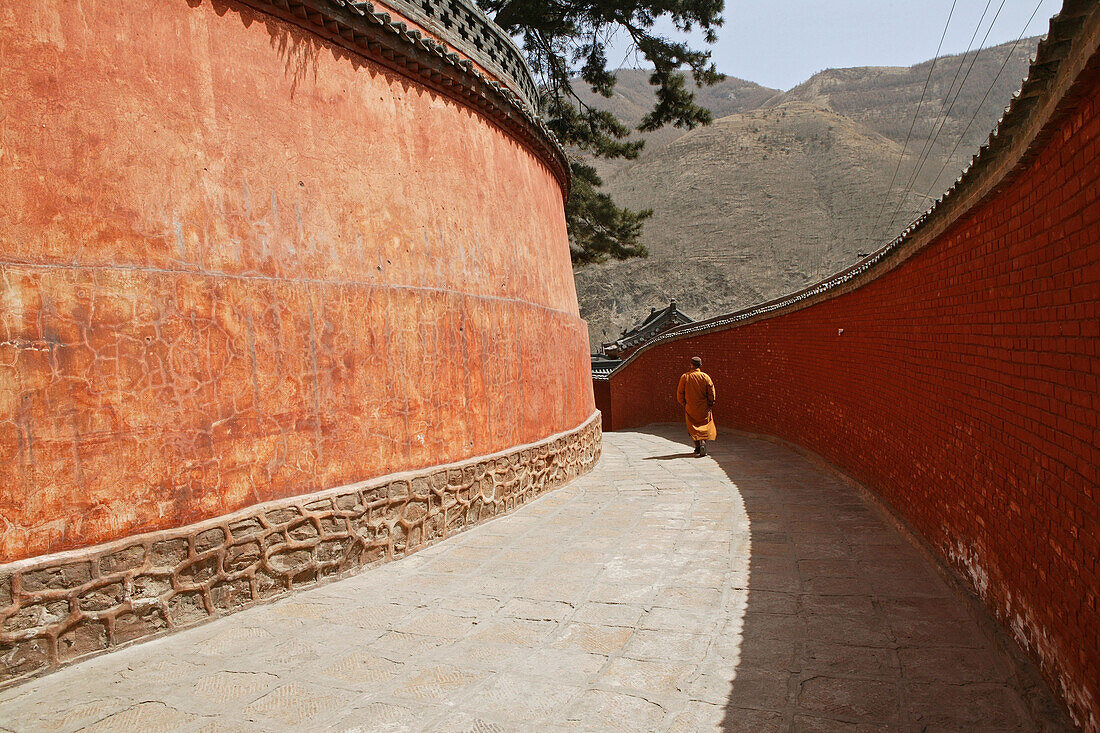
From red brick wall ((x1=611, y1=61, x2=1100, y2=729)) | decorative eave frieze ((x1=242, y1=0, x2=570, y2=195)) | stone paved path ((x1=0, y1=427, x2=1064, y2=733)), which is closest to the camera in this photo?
red brick wall ((x1=611, y1=61, x2=1100, y2=729))

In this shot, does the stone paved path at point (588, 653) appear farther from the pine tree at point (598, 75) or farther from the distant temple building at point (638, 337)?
the distant temple building at point (638, 337)

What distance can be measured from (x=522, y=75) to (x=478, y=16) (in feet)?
4.79

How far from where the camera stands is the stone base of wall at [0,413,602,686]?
11.6ft

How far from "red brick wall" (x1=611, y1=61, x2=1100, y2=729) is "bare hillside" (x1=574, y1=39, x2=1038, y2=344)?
48455mm

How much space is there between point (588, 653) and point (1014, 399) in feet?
8.20

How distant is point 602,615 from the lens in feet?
13.8

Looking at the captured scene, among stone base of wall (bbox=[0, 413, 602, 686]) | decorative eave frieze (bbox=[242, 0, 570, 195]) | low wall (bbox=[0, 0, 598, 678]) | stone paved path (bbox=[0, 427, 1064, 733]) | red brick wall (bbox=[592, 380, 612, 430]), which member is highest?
decorative eave frieze (bbox=[242, 0, 570, 195])

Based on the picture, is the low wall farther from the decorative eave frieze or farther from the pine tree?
the pine tree

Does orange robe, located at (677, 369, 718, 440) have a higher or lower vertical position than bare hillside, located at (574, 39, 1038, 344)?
lower

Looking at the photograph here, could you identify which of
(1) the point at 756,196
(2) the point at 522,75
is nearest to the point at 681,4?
(2) the point at 522,75

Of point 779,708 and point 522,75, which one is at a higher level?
point 522,75

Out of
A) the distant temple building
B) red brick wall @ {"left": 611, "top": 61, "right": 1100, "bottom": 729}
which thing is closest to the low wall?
red brick wall @ {"left": 611, "top": 61, "right": 1100, "bottom": 729}

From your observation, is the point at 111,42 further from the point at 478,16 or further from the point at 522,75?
the point at 522,75

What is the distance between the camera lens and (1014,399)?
327cm
